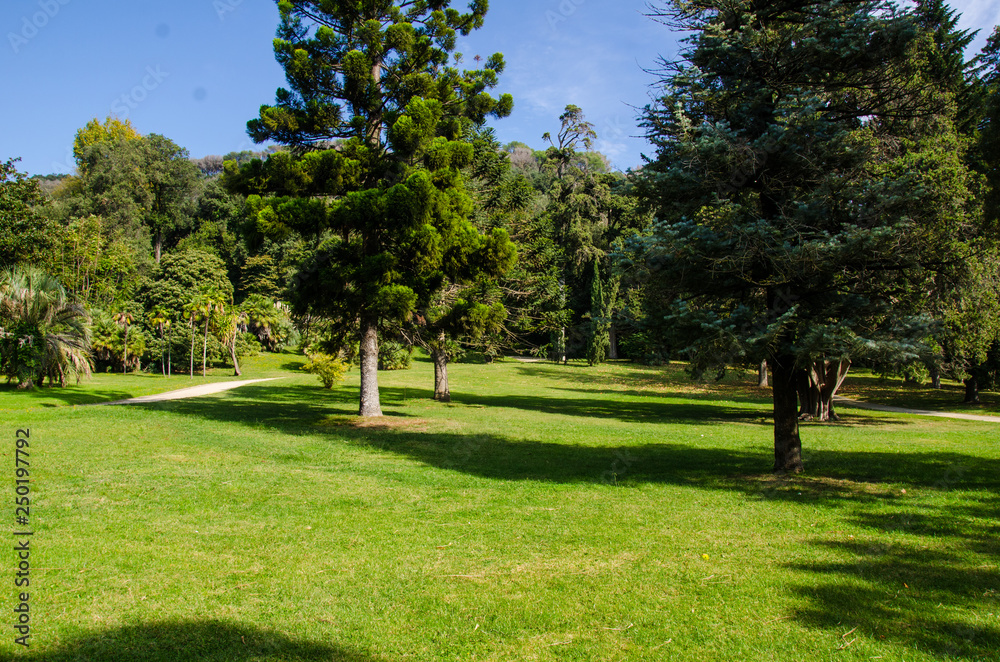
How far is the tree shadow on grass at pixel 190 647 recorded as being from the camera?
3.34 m

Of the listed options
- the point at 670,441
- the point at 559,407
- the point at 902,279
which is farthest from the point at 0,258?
the point at 902,279

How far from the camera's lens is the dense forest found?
309 inches

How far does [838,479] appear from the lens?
8.97 m

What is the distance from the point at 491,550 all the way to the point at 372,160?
11595 mm

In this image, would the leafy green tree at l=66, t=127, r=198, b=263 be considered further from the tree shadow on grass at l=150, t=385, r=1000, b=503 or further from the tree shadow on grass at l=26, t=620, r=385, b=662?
the tree shadow on grass at l=26, t=620, r=385, b=662

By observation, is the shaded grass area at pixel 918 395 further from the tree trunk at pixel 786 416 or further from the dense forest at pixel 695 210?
the tree trunk at pixel 786 416

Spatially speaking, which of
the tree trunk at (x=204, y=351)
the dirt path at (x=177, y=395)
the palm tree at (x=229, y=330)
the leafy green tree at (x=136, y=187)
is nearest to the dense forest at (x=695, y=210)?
the dirt path at (x=177, y=395)

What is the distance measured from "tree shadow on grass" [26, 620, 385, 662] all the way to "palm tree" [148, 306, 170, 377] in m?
37.4

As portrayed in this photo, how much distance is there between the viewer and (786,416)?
905 cm

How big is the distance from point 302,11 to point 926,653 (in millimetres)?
17190

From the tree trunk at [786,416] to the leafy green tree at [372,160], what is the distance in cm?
739

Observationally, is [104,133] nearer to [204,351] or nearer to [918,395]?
[204,351]

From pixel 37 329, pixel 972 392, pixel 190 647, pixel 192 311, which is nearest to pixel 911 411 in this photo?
pixel 972 392

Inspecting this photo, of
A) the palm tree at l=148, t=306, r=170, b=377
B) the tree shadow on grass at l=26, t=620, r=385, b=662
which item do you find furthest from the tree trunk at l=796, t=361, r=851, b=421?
the palm tree at l=148, t=306, r=170, b=377
